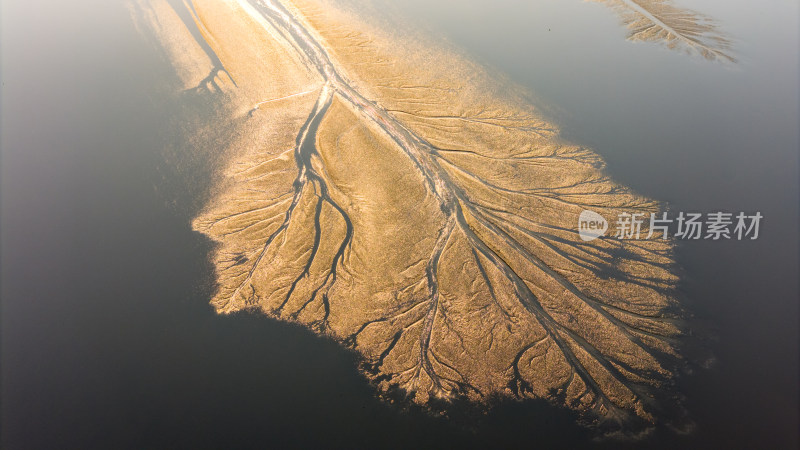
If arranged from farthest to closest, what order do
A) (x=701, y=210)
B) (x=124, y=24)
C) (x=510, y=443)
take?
1. (x=124, y=24)
2. (x=701, y=210)
3. (x=510, y=443)

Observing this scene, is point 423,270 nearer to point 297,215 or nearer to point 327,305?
point 327,305

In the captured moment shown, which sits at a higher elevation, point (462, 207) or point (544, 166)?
point (544, 166)

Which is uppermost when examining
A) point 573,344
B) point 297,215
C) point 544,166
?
point 544,166

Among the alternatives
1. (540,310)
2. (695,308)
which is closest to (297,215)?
(540,310)

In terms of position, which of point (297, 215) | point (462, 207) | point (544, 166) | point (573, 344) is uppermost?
point (544, 166)

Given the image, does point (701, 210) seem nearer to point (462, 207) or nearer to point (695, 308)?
point (695, 308)

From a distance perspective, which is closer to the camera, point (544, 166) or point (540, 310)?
point (540, 310)

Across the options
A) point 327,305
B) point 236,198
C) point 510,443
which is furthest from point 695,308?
point 236,198

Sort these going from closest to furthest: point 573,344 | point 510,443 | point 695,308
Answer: point 510,443, point 573,344, point 695,308

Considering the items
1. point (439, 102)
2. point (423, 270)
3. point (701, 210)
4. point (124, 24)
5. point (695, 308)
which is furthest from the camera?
point (124, 24)
